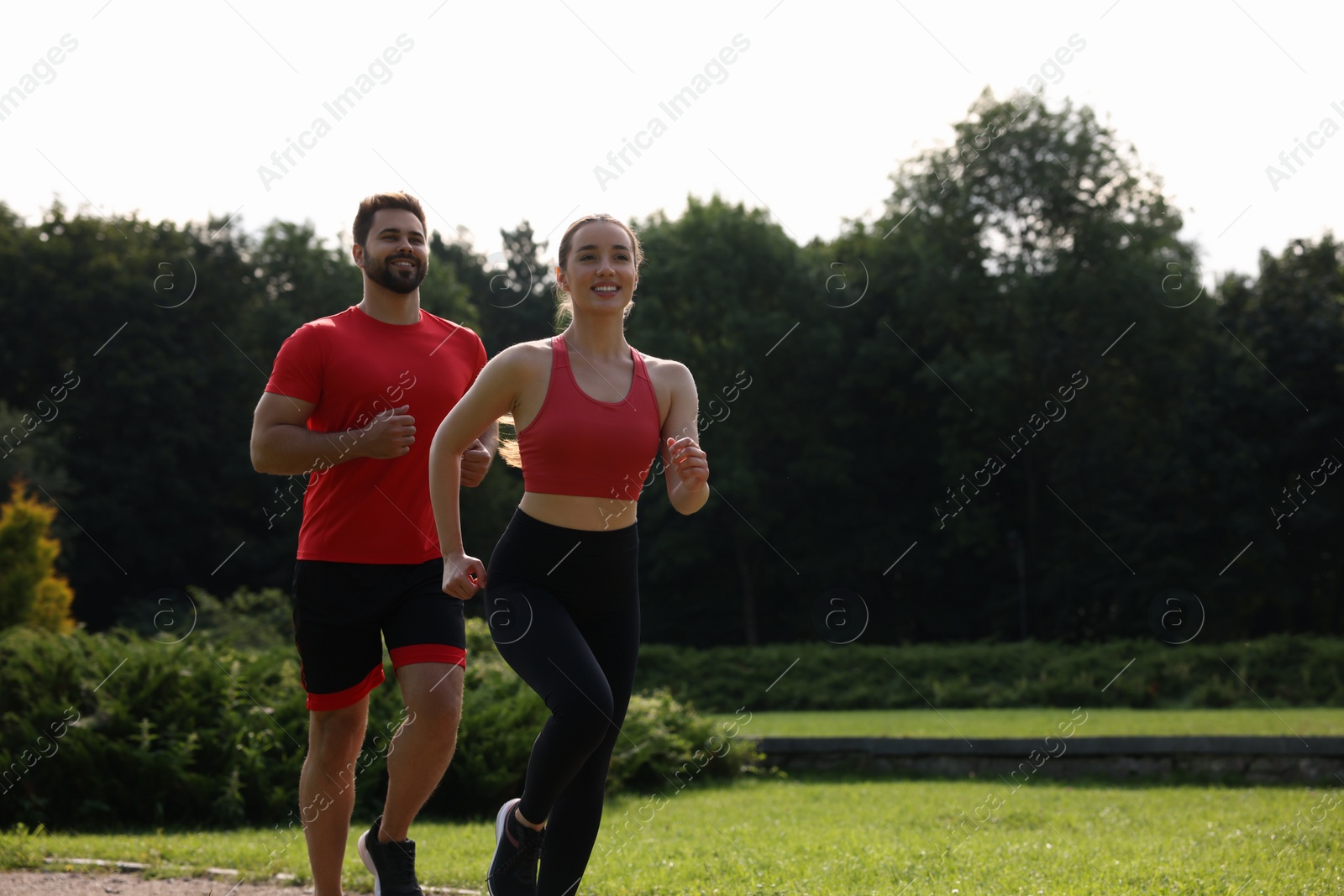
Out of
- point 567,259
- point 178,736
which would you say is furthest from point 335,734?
point 178,736

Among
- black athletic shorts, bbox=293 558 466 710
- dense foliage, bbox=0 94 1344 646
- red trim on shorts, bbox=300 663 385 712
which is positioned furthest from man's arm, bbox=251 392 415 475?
dense foliage, bbox=0 94 1344 646

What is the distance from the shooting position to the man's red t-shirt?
4.27 meters

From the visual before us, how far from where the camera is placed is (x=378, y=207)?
15.0 feet

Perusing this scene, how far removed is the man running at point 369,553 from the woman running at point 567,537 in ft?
1.32

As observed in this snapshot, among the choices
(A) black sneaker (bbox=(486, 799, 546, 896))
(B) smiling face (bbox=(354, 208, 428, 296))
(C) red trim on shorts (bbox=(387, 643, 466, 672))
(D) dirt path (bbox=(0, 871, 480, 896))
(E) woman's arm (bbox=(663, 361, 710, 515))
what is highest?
(B) smiling face (bbox=(354, 208, 428, 296))

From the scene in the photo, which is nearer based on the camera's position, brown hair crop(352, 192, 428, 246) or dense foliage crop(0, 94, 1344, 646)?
brown hair crop(352, 192, 428, 246)

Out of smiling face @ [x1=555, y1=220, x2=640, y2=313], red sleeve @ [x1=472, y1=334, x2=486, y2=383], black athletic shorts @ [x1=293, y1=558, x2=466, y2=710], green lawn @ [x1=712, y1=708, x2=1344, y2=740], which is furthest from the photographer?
green lawn @ [x1=712, y1=708, x2=1344, y2=740]

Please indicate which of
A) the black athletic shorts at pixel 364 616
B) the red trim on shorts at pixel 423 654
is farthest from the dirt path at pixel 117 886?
the red trim on shorts at pixel 423 654

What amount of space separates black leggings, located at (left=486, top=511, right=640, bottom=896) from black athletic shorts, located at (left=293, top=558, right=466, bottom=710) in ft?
1.23

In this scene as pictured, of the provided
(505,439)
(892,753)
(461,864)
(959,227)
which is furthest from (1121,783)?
(959,227)

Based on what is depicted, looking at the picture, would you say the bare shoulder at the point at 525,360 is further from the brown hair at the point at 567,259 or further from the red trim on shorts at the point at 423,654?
the red trim on shorts at the point at 423,654

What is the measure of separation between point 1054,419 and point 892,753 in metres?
24.6

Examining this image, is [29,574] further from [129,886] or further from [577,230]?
[577,230]

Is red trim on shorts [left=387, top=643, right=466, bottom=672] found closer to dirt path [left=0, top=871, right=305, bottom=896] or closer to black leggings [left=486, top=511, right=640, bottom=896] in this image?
black leggings [left=486, top=511, right=640, bottom=896]
